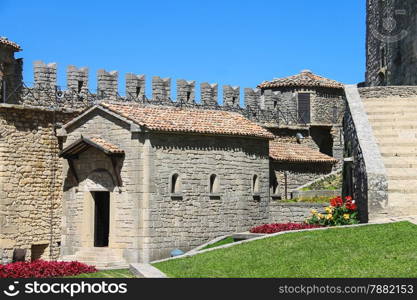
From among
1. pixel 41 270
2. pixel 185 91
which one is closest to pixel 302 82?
pixel 185 91

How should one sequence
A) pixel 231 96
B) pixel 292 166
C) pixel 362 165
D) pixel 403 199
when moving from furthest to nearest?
pixel 231 96 → pixel 292 166 → pixel 362 165 → pixel 403 199

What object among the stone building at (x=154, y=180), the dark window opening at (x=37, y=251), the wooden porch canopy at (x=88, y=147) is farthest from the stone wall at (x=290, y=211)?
the dark window opening at (x=37, y=251)

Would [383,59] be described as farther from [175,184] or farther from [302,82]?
[175,184]

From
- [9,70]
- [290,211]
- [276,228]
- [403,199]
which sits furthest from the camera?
[9,70]

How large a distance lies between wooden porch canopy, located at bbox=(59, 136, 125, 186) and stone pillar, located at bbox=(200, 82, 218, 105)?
10.9 meters

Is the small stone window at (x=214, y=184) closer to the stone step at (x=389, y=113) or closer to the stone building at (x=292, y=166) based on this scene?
the stone building at (x=292, y=166)

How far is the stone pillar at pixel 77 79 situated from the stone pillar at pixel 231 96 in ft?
26.0

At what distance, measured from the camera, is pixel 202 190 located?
1093 inches

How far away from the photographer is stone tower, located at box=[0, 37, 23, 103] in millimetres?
30906

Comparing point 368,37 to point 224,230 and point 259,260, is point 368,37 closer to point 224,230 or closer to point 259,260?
point 224,230

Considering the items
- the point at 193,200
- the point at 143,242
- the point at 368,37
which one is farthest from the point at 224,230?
the point at 368,37

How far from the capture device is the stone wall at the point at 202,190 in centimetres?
2641

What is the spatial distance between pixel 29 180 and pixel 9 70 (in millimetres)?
5053

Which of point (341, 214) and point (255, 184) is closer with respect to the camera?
point (341, 214)
